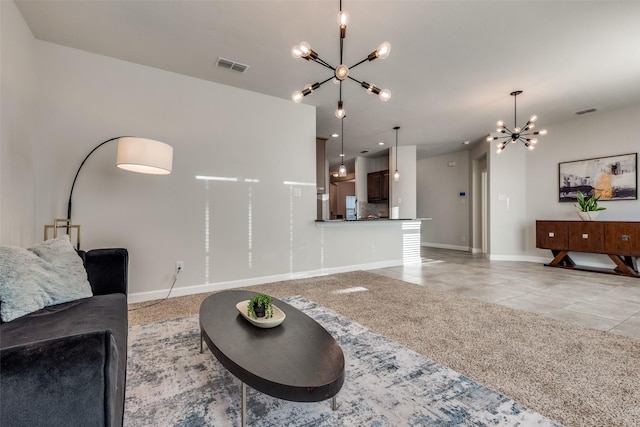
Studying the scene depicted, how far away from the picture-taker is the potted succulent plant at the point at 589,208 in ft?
16.5

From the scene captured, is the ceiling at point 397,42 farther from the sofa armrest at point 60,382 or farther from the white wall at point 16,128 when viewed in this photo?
the sofa armrest at point 60,382

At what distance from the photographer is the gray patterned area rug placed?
1.41 m

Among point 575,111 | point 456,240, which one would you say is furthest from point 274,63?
point 456,240

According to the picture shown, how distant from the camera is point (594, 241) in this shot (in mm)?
4898

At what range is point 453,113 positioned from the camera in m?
5.03

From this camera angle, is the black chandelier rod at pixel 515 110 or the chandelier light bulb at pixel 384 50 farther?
the black chandelier rod at pixel 515 110

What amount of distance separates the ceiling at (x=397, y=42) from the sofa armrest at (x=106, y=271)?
6.92 ft

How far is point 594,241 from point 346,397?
5.69 meters

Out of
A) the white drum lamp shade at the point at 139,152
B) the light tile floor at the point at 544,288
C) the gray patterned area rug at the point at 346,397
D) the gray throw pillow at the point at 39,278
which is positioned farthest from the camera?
the light tile floor at the point at 544,288

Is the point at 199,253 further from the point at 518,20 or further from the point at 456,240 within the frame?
the point at 456,240

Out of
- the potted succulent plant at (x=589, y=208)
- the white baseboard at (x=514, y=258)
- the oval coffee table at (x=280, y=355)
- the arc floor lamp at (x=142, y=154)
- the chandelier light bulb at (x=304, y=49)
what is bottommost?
the white baseboard at (x=514, y=258)

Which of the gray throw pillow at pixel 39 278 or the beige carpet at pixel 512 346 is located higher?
the gray throw pillow at pixel 39 278

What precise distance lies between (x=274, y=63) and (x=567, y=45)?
315cm

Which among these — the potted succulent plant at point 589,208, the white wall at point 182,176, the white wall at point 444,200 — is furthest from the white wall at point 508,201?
the white wall at point 182,176
